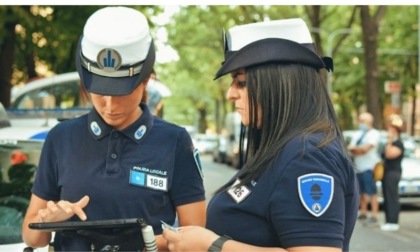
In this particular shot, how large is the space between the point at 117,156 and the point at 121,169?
0.04 meters

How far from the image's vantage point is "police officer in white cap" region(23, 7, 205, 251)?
2.32 metres

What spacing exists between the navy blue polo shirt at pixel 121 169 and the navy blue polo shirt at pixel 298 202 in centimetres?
38

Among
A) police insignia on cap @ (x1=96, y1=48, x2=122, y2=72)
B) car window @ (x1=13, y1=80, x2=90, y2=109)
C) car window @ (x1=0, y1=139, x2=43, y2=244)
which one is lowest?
car window @ (x1=13, y1=80, x2=90, y2=109)

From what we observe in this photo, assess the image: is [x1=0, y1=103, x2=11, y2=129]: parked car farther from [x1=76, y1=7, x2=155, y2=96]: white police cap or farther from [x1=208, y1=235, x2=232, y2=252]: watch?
[x1=208, y1=235, x2=232, y2=252]: watch

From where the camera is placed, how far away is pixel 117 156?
242 centimetres

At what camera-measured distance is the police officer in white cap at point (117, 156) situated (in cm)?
232

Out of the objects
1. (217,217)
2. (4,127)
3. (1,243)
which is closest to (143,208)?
(217,217)

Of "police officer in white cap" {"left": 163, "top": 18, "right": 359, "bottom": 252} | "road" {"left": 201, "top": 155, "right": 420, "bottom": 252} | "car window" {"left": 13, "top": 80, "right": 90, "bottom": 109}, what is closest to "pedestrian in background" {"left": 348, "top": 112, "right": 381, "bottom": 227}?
"road" {"left": 201, "top": 155, "right": 420, "bottom": 252}

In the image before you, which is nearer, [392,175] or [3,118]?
[3,118]

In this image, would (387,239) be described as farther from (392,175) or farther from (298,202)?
(298,202)

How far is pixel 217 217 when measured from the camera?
2141 mm

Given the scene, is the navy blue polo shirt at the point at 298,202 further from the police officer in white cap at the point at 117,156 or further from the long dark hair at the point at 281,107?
the police officer in white cap at the point at 117,156

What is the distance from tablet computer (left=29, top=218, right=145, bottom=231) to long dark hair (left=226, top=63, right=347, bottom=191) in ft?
1.07

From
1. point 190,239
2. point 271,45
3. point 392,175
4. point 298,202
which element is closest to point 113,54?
point 271,45
